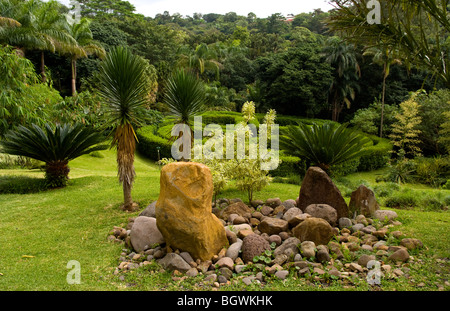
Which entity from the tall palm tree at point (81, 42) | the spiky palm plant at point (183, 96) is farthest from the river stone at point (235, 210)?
the tall palm tree at point (81, 42)

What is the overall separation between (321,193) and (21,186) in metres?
7.47

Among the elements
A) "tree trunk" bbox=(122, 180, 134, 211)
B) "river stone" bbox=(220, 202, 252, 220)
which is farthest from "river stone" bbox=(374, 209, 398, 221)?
"tree trunk" bbox=(122, 180, 134, 211)

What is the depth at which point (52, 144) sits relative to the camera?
8.75 metres

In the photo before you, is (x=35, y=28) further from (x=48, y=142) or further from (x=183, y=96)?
(x=183, y=96)

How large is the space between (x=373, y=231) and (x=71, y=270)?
460 cm

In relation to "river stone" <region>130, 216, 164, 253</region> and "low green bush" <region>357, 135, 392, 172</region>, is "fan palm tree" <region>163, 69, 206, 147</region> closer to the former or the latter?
"river stone" <region>130, 216, 164, 253</region>

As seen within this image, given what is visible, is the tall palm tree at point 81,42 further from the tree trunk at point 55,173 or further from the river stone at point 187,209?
the river stone at point 187,209

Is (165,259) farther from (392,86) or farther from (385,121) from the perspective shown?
(392,86)

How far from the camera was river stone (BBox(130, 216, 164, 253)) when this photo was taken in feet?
17.9

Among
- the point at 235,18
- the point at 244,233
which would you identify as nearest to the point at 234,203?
the point at 244,233

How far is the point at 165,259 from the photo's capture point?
16.3ft

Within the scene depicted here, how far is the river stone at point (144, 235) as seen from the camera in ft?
17.9

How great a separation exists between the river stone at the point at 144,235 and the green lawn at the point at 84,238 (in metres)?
0.30

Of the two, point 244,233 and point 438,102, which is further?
point 438,102
